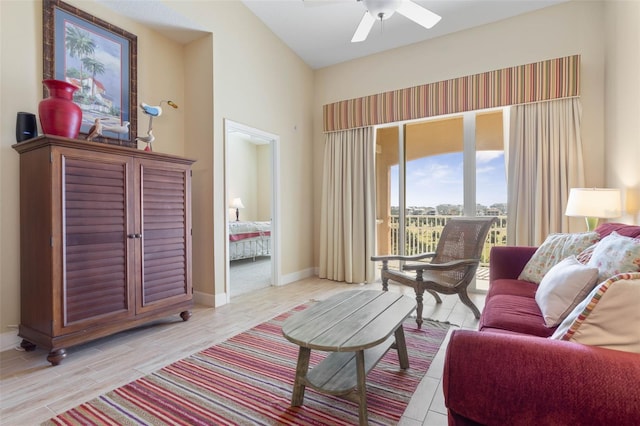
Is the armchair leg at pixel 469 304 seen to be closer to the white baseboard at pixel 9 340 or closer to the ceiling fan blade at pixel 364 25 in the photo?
the ceiling fan blade at pixel 364 25

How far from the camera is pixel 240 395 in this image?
1770mm

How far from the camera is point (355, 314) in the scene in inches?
70.7

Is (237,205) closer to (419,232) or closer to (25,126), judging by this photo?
(419,232)

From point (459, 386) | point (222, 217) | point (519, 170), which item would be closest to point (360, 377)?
point (459, 386)

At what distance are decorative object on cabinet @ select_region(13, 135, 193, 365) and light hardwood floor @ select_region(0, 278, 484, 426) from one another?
0.14 metres

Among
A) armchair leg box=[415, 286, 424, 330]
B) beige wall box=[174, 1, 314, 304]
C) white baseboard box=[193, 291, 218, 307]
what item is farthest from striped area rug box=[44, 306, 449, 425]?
beige wall box=[174, 1, 314, 304]

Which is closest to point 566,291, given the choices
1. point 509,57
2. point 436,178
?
point 436,178

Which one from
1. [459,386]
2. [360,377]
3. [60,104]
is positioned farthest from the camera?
[60,104]

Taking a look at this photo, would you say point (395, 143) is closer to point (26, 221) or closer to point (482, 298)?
point (482, 298)

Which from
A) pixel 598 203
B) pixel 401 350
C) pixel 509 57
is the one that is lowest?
pixel 401 350

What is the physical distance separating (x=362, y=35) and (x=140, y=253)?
2738mm

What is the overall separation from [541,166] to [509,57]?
51.6 inches

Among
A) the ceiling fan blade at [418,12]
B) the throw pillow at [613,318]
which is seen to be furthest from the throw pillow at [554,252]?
the ceiling fan blade at [418,12]

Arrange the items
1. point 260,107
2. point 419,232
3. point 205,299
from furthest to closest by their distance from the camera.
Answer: point 419,232, point 260,107, point 205,299
